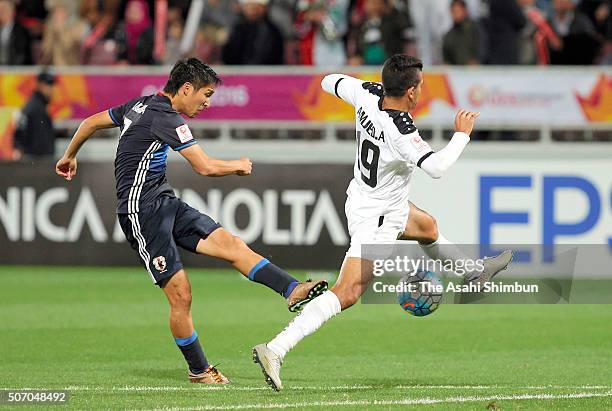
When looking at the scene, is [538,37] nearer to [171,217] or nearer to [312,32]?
[312,32]

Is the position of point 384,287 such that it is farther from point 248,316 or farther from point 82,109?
point 82,109

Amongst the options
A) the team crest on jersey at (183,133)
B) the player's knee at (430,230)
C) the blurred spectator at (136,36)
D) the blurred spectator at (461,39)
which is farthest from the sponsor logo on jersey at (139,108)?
the blurred spectator at (136,36)

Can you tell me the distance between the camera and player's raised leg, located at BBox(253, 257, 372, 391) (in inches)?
341

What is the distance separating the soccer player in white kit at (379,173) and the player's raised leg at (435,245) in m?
0.01

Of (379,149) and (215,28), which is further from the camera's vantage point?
(215,28)

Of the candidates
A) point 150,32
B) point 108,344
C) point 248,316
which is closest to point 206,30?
point 150,32

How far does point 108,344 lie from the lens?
1183 centimetres

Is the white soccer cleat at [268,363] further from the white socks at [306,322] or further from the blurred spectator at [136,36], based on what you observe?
the blurred spectator at [136,36]

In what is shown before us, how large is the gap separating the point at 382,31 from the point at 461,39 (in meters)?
1.06

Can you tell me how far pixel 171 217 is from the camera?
9.56 metres

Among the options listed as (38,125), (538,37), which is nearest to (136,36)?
(38,125)

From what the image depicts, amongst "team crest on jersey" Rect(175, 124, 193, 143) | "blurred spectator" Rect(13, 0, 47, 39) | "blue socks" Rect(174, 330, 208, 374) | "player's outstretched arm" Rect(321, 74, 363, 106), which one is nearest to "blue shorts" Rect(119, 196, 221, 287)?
"blue socks" Rect(174, 330, 208, 374)

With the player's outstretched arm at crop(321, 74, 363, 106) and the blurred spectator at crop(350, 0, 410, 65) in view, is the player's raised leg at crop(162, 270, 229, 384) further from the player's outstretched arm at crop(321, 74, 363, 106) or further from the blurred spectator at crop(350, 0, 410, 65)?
the blurred spectator at crop(350, 0, 410, 65)

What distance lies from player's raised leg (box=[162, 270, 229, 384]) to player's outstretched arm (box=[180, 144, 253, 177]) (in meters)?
0.93
